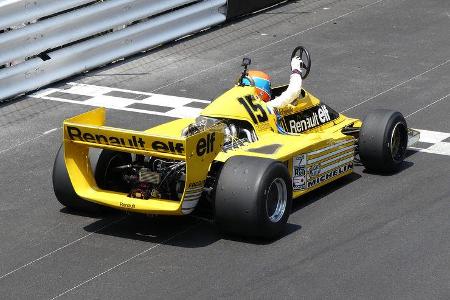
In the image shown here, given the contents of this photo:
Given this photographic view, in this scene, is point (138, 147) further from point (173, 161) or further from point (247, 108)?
point (247, 108)

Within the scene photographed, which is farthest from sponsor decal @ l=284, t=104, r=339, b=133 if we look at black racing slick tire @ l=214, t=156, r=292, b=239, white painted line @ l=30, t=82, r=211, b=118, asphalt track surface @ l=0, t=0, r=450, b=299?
white painted line @ l=30, t=82, r=211, b=118

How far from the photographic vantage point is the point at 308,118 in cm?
1191

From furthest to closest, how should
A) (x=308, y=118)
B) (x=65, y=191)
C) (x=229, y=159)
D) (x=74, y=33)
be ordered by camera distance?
(x=74, y=33), (x=308, y=118), (x=65, y=191), (x=229, y=159)

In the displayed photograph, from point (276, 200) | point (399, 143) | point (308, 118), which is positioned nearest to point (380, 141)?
point (399, 143)

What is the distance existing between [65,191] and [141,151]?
1187mm

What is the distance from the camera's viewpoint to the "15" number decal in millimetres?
11000

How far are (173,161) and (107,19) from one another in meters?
6.80

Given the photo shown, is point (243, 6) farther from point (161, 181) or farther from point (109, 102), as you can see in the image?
point (161, 181)

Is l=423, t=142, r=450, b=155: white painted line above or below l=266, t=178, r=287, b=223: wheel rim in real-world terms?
below

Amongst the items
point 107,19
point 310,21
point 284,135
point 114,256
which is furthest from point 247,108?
point 310,21

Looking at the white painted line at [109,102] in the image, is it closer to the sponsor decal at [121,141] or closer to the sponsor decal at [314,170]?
the sponsor decal at [314,170]

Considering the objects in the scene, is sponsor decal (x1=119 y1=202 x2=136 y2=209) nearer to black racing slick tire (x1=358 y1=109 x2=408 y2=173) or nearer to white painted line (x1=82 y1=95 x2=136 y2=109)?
black racing slick tire (x1=358 y1=109 x2=408 y2=173)

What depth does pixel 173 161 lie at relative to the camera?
34.5ft

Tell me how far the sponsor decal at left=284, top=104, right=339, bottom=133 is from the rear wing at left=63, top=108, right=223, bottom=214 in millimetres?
1693
